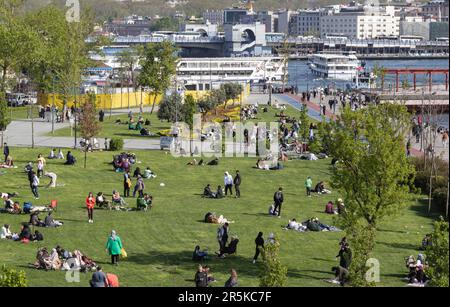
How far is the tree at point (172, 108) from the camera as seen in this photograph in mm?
53531

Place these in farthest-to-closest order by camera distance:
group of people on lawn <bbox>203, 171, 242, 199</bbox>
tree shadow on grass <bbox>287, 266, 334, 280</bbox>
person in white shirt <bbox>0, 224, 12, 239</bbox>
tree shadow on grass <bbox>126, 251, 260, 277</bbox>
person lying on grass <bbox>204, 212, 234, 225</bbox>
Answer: group of people on lawn <bbox>203, 171, 242, 199</bbox> → person lying on grass <bbox>204, 212, 234, 225</bbox> → person in white shirt <bbox>0, 224, 12, 239</bbox> → tree shadow on grass <bbox>126, 251, 260, 277</bbox> → tree shadow on grass <bbox>287, 266, 334, 280</bbox>

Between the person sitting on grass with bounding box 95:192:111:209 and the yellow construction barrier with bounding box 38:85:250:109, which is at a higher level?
the yellow construction barrier with bounding box 38:85:250:109

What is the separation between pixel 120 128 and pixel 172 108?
2.88 meters

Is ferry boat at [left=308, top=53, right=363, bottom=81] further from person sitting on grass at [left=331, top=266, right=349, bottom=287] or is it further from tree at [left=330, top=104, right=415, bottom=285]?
person sitting on grass at [left=331, top=266, right=349, bottom=287]

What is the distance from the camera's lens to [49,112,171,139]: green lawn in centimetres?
4981

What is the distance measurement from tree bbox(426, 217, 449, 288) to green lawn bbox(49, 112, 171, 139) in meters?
31.0

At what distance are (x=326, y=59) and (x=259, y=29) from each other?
49.8 m

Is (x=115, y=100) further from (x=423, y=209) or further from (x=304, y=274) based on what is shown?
(x=304, y=274)

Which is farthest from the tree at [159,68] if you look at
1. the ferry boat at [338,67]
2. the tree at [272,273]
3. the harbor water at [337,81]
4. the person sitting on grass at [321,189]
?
the ferry boat at [338,67]

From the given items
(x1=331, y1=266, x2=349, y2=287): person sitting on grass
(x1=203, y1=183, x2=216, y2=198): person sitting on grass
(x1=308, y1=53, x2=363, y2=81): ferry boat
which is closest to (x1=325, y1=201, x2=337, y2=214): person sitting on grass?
(x1=203, y1=183, x2=216, y2=198): person sitting on grass

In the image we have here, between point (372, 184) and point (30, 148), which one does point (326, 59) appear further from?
point (372, 184)
